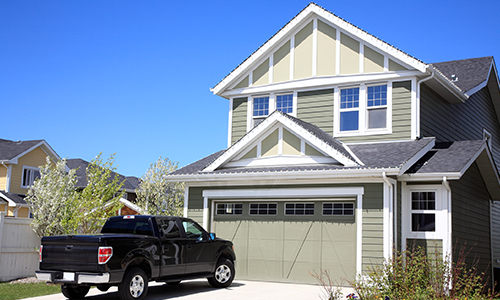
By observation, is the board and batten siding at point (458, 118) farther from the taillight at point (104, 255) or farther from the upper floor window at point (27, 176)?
the upper floor window at point (27, 176)

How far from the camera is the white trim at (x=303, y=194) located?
13172mm

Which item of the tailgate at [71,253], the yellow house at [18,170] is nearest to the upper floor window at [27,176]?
the yellow house at [18,170]

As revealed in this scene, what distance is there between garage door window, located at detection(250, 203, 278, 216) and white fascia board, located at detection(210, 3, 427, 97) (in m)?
5.21

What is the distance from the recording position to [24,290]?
1241 centimetres

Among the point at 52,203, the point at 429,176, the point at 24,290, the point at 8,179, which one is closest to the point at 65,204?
the point at 52,203

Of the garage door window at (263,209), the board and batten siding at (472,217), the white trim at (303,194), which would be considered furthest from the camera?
the garage door window at (263,209)

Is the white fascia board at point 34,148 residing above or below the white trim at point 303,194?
above

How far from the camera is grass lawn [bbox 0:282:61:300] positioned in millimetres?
11477

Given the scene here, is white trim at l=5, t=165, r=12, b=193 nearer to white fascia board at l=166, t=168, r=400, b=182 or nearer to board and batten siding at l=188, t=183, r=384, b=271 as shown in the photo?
white fascia board at l=166, t=168, r=400, b=182

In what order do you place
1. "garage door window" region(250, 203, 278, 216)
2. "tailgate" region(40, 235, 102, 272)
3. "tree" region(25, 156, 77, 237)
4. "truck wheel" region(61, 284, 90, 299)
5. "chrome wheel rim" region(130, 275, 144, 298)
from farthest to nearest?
"tree" region(25, 156, 77, 237) → "garage door window" region(250, 203, 278, 216) → "truck wheel" region(61, 284, 90, 299) → "chrome wheel rim" region(130, 275, 144, 298) → "tailgate" region(40, 235, 102, 272)

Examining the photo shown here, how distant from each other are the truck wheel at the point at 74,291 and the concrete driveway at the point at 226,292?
17 cm

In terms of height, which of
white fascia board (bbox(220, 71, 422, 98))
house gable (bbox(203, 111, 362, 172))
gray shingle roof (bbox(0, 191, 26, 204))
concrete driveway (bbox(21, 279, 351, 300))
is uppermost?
white fascia board (bbox(220, 71, 422, 98))

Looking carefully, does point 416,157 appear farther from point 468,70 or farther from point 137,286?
point 468,70

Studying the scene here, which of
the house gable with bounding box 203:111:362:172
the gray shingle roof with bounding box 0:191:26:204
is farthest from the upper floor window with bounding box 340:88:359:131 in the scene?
the gray shingle roof with bounding box 0:191:26:204
